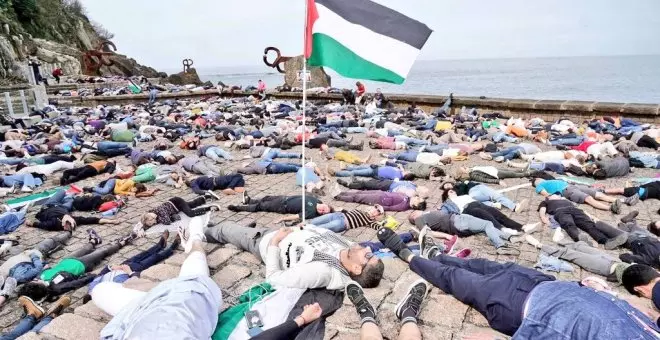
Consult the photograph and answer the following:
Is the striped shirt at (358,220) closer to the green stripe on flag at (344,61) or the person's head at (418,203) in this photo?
the person's head at (418,203)

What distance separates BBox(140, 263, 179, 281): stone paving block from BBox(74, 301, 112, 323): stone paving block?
0.58m

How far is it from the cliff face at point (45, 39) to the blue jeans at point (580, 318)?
27.8 metres

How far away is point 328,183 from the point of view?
27.8ft

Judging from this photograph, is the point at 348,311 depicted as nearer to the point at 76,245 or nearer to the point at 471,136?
the point at 76,245

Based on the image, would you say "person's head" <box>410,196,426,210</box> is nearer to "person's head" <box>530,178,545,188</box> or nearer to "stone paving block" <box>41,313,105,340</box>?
"person's head" <box>530,178,545,188</box>

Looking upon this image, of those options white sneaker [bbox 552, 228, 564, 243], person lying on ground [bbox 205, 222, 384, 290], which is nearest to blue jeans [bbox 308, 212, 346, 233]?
person lying on ground [bbox 205, 222, 384, 290]

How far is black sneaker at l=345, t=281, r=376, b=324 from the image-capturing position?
3477 millimetres

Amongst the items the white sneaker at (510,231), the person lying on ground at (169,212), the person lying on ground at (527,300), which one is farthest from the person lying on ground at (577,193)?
the person lying on ground at (169,212)

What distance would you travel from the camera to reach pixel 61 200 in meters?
7.24

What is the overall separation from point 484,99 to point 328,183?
419 inches

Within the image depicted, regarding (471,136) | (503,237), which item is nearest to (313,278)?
(503,237)

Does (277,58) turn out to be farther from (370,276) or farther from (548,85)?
(548,85)

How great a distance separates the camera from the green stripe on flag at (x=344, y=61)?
16.5 feet

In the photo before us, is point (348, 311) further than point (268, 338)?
Yes
